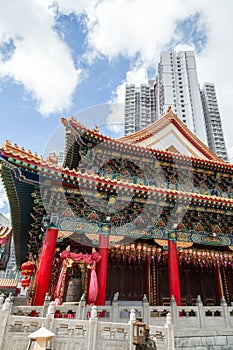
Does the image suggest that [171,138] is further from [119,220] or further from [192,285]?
[192,285]

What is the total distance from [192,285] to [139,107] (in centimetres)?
7049

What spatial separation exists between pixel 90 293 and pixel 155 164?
23.9 feet

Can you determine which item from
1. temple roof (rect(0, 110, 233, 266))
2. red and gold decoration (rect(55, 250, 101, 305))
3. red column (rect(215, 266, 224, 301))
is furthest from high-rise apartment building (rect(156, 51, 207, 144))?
red and gold decoration (rect(55, 250, 101, 305))

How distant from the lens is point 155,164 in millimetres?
12648

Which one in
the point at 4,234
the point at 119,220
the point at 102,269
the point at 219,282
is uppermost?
A: the point at 4,234

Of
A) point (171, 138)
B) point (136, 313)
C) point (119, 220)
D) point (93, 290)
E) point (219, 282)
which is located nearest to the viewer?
point (136, 313)

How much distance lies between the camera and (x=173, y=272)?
8.87 metres

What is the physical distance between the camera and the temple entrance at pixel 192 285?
→ 10.9 meters

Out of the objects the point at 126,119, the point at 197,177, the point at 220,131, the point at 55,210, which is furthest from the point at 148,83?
the point at 55,210

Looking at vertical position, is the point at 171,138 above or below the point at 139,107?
below

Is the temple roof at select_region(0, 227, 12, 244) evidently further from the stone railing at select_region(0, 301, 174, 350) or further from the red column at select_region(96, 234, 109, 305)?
the stone railing at select_region(0, 301, 174, 350)

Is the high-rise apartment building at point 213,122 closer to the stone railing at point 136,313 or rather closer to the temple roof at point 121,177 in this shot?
the temple roof at point 121,177

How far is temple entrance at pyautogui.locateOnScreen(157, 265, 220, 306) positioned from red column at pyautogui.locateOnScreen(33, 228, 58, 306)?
5577mm

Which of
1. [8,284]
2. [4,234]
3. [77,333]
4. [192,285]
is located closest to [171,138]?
[192,285]
